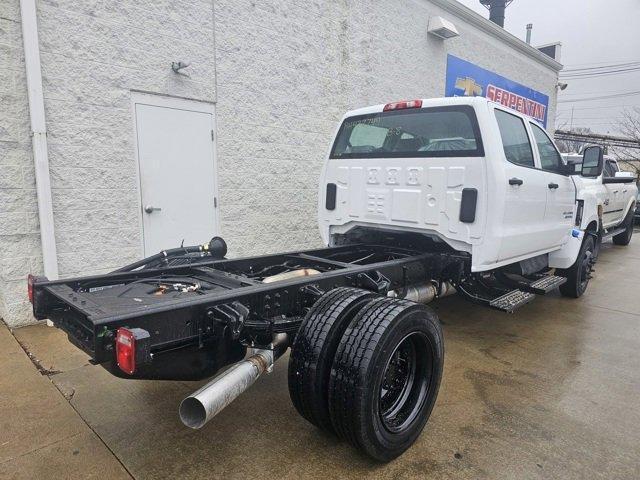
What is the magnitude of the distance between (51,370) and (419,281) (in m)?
3.21

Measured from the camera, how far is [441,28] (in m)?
9.47

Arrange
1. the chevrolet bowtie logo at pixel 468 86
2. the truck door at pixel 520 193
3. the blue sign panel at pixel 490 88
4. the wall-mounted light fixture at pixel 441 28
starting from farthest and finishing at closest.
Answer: the chevrolet bowtie logo at pixel 468 86, the blue sign panel at pixel 490 88, the wall-mounted light fixture at pixel 441 28, the truck door at pixel 520 193

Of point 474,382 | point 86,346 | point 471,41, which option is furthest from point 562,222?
point 471,41

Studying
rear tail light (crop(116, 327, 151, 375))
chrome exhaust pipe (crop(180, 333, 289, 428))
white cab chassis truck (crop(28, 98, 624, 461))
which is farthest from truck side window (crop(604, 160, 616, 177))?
rear tail light (crop(116, 327, 151, 375))

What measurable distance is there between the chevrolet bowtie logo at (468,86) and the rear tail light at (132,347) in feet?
34.5

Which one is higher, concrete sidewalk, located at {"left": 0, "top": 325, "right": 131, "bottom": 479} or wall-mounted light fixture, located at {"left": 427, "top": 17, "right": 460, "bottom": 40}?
wall-mounted light fixture, located at {"left": 427, "top": 17, "right": 460, "bottom": 40}

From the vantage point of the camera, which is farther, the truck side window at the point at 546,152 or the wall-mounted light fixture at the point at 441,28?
the wall-mounted light fixture at the point at 441,28

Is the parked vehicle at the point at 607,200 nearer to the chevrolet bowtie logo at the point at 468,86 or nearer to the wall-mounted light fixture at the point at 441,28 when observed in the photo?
the chevrolet bowtie logo at the point at 468,86

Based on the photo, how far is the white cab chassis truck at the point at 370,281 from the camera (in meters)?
2.45

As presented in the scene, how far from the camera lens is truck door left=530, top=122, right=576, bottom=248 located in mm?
5035

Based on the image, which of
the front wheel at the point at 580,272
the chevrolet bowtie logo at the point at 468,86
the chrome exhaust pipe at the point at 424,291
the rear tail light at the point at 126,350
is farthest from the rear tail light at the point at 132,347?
the chevrolet bowtie logo at the point at 468,86

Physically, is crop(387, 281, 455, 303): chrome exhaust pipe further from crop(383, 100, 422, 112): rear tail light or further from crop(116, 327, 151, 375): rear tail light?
crop(116, 327, 151, 375): rear tail light

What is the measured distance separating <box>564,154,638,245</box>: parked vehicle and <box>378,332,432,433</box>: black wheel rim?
3777 millimetres

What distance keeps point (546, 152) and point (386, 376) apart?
3.65 metres
